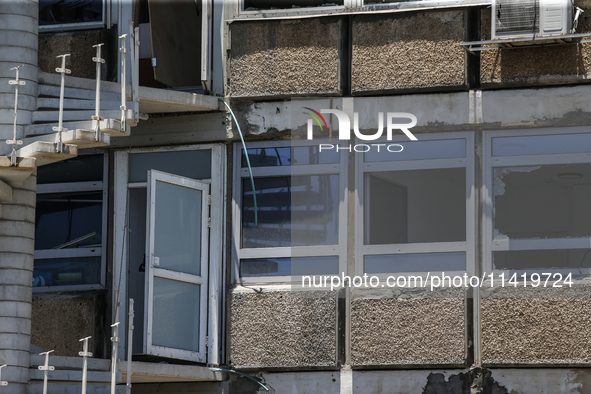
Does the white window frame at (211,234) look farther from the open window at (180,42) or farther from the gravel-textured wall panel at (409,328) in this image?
the gravel-textured wall panel at (409,328)

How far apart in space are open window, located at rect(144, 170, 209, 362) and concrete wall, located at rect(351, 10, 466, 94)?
1.79 meters

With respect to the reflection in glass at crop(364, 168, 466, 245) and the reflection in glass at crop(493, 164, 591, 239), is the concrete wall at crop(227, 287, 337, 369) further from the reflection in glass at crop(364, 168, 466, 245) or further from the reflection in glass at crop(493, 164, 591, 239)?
the reflection in glass at crop(493, 164, 591, 239)

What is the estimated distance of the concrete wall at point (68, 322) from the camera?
885 centimetres

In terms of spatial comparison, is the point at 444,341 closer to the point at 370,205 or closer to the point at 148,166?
the point at 370,205

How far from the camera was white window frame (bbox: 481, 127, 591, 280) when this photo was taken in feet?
26.6

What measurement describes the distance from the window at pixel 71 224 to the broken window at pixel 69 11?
4.45 ft

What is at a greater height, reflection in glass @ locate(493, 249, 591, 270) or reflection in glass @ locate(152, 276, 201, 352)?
reflection in glass @ locate(493, 249, 591, 270)

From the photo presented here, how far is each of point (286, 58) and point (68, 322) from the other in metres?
3.09

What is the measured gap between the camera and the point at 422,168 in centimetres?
858

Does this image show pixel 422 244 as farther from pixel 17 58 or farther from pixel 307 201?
pixel 17 58

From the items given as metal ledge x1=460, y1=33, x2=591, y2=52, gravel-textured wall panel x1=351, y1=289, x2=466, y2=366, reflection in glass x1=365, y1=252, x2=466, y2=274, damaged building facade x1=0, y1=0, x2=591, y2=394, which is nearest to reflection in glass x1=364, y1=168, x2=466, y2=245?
damaged building facade x1=0, y1=0, x2=591, y2=394

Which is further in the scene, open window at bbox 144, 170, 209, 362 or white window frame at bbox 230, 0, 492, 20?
white window frame at bbox 230, 0, 492, 20

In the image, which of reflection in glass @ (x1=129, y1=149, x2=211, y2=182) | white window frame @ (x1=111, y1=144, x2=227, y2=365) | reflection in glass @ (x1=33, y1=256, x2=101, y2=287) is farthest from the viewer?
reflection in glass @ (x1=33, y1=256, x2=101, y2=287)

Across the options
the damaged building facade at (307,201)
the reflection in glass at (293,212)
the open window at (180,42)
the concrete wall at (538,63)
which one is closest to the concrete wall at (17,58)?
the damaged building facade at (307,201)
